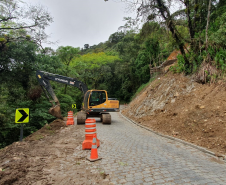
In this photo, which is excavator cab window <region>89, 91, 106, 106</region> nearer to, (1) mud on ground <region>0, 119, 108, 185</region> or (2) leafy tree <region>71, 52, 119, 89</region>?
(1) mud on ground <region>0, 119, 108, 185</region>

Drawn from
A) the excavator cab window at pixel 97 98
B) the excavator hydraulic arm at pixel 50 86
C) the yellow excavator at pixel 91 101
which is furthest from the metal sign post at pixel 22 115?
the excavator cab window at pixel 97 98

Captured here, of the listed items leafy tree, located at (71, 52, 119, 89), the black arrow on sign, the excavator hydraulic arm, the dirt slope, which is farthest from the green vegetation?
leafy tree, located at (71, 52, 119, 89)

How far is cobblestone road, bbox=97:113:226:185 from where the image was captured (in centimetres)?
363

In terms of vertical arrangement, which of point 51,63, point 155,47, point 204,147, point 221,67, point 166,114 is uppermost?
point 155,47

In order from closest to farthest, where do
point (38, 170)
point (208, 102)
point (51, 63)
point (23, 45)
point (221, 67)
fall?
point (38, 170), point (208, 102), point (221, 67), point (23, 45), point (51, 63)

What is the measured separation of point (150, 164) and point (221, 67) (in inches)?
280

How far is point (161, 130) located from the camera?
9.13m

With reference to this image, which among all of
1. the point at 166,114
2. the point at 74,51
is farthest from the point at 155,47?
the point at 166,114

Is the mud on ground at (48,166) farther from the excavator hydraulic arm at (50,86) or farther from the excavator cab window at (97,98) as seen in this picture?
the excavator cab window at (97,98)

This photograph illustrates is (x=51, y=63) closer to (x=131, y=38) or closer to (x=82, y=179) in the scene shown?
(x=82, y=179)

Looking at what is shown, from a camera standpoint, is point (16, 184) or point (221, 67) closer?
point (16, 184)

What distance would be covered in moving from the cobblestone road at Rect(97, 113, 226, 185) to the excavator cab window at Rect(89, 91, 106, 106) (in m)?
6.50

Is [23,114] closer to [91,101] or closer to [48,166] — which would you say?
[48,166]

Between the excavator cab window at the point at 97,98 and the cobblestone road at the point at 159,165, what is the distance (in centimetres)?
650
